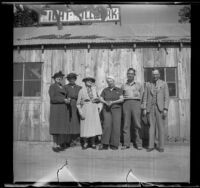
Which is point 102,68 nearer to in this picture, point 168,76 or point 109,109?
point 109,109

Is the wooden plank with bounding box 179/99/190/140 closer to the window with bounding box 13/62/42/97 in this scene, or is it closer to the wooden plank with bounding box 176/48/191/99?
the wooden plank with bounding box 176/48/191/99

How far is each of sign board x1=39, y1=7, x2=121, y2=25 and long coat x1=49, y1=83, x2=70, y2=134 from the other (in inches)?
37.6

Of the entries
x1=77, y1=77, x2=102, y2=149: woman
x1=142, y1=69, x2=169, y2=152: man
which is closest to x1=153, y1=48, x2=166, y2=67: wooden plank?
x1=142, y1=69, x2=169, y2=152: man

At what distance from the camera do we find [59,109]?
6.82 m

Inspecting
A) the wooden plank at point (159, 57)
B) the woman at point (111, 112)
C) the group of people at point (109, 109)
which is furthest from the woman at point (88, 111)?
the wooden plank at point (159, 57)

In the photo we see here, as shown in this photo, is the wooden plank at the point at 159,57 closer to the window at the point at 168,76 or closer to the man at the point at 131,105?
the window at the point at 168,76

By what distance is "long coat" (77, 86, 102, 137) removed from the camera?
6770 millimetres

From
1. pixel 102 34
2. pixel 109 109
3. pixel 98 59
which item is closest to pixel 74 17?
pixel 102 34

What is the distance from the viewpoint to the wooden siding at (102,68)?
6.77 metres

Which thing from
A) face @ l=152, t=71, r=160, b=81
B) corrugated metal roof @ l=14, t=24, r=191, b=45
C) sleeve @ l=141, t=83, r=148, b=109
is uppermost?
corrugated metal roof @ l=14, t=24, r=191, b=45

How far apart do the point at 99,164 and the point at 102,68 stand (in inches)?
55.8

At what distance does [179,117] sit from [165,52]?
98 cm
